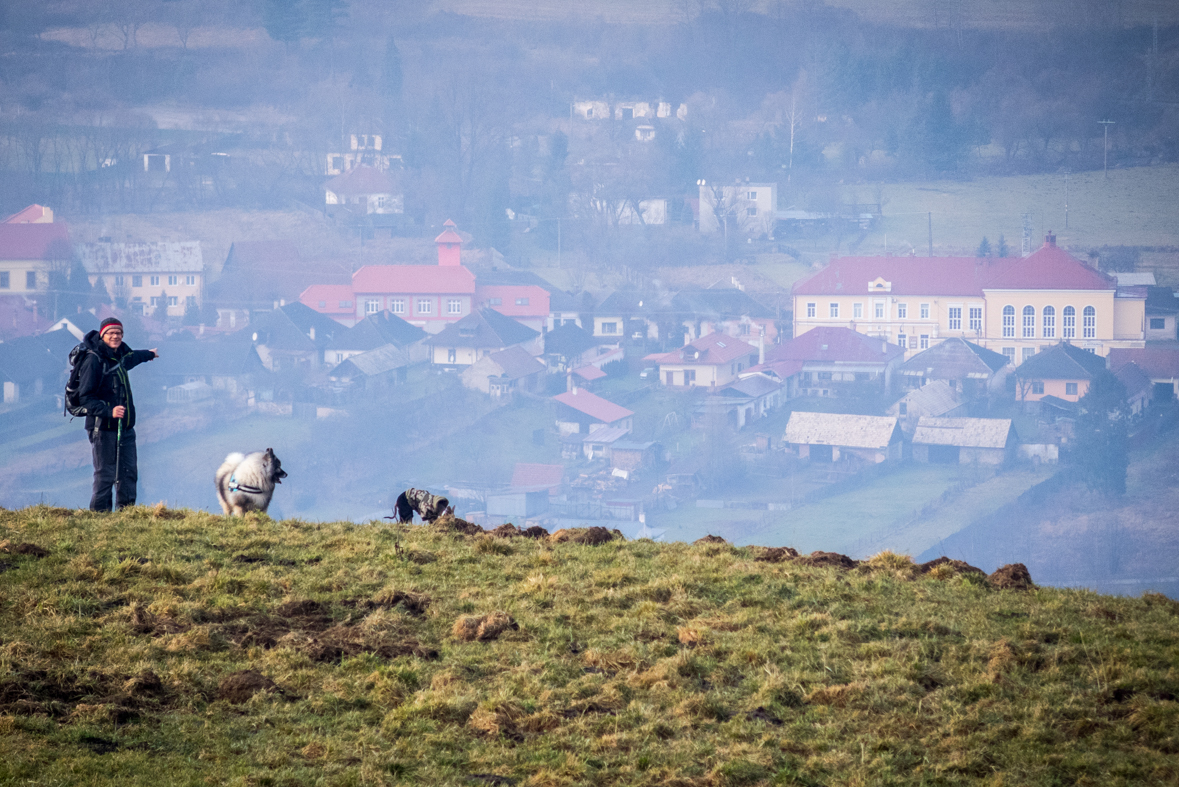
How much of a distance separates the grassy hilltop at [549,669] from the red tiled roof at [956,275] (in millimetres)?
125979

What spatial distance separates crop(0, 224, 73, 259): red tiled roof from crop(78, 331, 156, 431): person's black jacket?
143 meters

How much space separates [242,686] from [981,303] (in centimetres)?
12856

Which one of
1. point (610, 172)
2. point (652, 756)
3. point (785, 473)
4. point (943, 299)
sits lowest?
point (785, 473)

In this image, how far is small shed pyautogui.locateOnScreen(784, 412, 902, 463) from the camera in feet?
316

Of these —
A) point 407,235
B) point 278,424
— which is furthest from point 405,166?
point 278,424

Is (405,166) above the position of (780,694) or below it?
above

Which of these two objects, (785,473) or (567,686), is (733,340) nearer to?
(785,473)

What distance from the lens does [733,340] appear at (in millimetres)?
119188

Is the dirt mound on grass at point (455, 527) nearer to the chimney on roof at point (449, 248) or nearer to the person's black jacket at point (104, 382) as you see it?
the person's black jacket at point (104, 382)

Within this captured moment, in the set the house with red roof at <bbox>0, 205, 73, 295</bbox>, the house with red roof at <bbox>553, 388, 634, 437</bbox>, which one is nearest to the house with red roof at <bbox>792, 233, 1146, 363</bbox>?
the house with red roof at <bbox>553, 388, 634, 437</bbox>

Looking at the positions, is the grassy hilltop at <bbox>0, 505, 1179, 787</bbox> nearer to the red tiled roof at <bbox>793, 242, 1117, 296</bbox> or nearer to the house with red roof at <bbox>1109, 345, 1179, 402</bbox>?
the house with red roof at <bbox>1109, 345, 1179, 402</bbox>

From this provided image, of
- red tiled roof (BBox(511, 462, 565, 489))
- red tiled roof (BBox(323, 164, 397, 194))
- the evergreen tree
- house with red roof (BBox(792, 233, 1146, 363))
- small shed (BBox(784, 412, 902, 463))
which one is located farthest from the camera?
red tiled roof (BBox(323, 164, 397, 194))

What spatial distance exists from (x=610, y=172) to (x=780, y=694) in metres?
183

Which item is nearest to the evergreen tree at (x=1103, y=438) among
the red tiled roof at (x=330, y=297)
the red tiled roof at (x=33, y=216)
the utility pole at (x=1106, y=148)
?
the utility pole at (x=1106, y=148)
